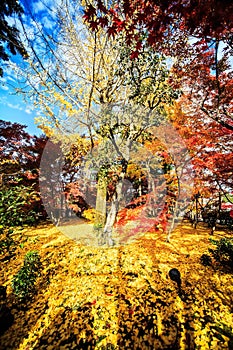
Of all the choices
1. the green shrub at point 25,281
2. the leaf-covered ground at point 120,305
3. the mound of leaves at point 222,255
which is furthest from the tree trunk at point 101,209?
the mound of leaves at point 222,255

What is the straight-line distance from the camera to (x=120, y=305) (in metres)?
3.60

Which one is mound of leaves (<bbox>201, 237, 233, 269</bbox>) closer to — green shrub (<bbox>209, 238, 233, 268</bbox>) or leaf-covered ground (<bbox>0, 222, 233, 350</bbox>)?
green shrub (<bbox>209, 238, 233, 268</bbox>)

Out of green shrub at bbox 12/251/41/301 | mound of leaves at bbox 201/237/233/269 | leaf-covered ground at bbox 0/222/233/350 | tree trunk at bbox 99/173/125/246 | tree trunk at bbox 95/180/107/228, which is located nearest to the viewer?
leaf-covered ground at bbox 0/222/233/350

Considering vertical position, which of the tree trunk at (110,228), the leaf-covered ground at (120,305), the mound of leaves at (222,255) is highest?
the tree trunk at (110,228)

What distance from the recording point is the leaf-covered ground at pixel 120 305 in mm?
2887

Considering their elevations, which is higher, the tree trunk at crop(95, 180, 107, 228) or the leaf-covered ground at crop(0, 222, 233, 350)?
the tree trunk at crop(95, 180, 107, 228)

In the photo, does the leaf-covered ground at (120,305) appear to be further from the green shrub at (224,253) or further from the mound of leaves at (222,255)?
the green shrub at (224,253)

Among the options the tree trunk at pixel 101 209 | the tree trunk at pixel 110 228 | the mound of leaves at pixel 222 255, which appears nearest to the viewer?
the mound of leaves at pixel 222 255

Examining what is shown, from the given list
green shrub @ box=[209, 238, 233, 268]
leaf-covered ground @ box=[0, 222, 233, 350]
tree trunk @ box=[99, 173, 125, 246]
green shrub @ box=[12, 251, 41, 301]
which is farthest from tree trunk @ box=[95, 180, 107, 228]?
green shrub @ box=[209, 238, 233, 268]

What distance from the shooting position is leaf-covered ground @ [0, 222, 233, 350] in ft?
9.47

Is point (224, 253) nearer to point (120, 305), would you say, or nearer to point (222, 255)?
point (222, 255)

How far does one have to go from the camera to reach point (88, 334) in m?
3.00

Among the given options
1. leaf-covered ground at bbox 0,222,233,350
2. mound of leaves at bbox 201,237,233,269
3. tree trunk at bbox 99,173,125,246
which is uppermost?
tree trunk at bbox 99,173,125,246

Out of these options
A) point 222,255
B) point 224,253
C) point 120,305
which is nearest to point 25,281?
point 120,305
